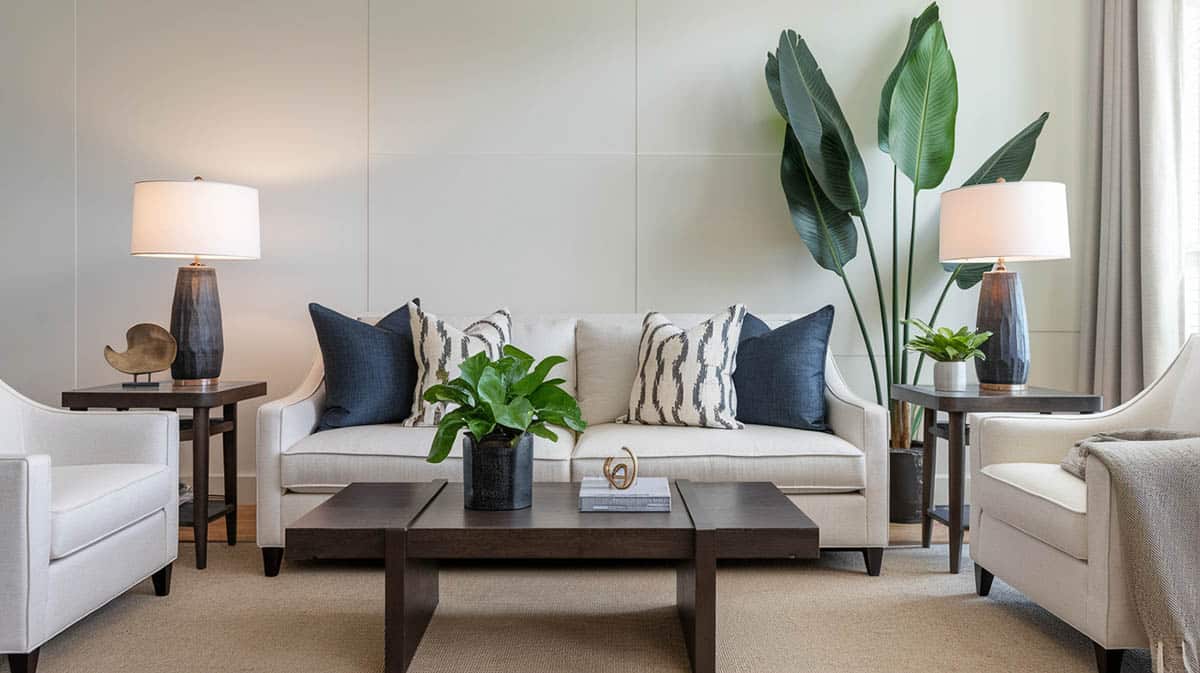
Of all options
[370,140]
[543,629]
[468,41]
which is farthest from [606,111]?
[543,629]

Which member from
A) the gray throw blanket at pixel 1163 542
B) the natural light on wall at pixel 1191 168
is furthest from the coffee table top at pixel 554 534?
the natural light on wall at pixel 1191 168

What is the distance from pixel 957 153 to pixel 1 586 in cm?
387

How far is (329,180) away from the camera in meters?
4.08

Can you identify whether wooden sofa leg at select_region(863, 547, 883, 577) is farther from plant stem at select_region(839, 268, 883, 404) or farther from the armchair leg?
the armchair leg

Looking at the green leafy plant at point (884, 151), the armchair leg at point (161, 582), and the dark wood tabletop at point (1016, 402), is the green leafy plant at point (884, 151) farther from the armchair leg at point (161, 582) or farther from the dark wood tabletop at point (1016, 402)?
the armchair leg at point (161, 582)

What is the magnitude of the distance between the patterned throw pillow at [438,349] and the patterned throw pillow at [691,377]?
0.58m

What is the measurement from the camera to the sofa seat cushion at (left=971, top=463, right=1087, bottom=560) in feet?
7.18

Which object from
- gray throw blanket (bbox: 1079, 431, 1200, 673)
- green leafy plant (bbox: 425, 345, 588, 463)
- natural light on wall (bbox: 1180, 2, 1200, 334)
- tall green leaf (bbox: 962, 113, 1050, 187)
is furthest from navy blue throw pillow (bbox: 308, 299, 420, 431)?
natural light on wall (bbox: 1180, 2, 1200, 334)

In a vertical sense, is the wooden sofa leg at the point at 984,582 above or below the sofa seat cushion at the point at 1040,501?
below

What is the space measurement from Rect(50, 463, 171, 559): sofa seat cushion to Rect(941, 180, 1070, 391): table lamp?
2766 mm

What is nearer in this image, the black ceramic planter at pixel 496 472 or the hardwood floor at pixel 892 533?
the black ceramic planter at pixel 496 472

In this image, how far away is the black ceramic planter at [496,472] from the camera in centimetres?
225

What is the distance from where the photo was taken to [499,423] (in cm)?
220

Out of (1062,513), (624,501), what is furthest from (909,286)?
(624,501)
